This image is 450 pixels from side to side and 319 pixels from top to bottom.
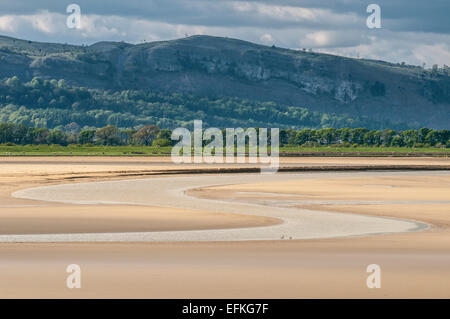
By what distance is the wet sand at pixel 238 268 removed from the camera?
23766 millimetres

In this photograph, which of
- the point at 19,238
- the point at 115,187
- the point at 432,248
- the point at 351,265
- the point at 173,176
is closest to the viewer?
the point at 351,265

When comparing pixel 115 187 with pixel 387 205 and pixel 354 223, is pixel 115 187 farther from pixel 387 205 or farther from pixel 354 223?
pixel 354 223

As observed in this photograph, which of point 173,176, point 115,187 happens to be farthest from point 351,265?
point 173,176

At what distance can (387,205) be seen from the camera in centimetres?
5275

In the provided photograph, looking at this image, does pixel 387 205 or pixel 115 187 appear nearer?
pixel 387 205

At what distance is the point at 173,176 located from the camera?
3499 inches

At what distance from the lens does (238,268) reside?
89.4ft

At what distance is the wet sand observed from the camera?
78.0 ft

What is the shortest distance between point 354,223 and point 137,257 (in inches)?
601
